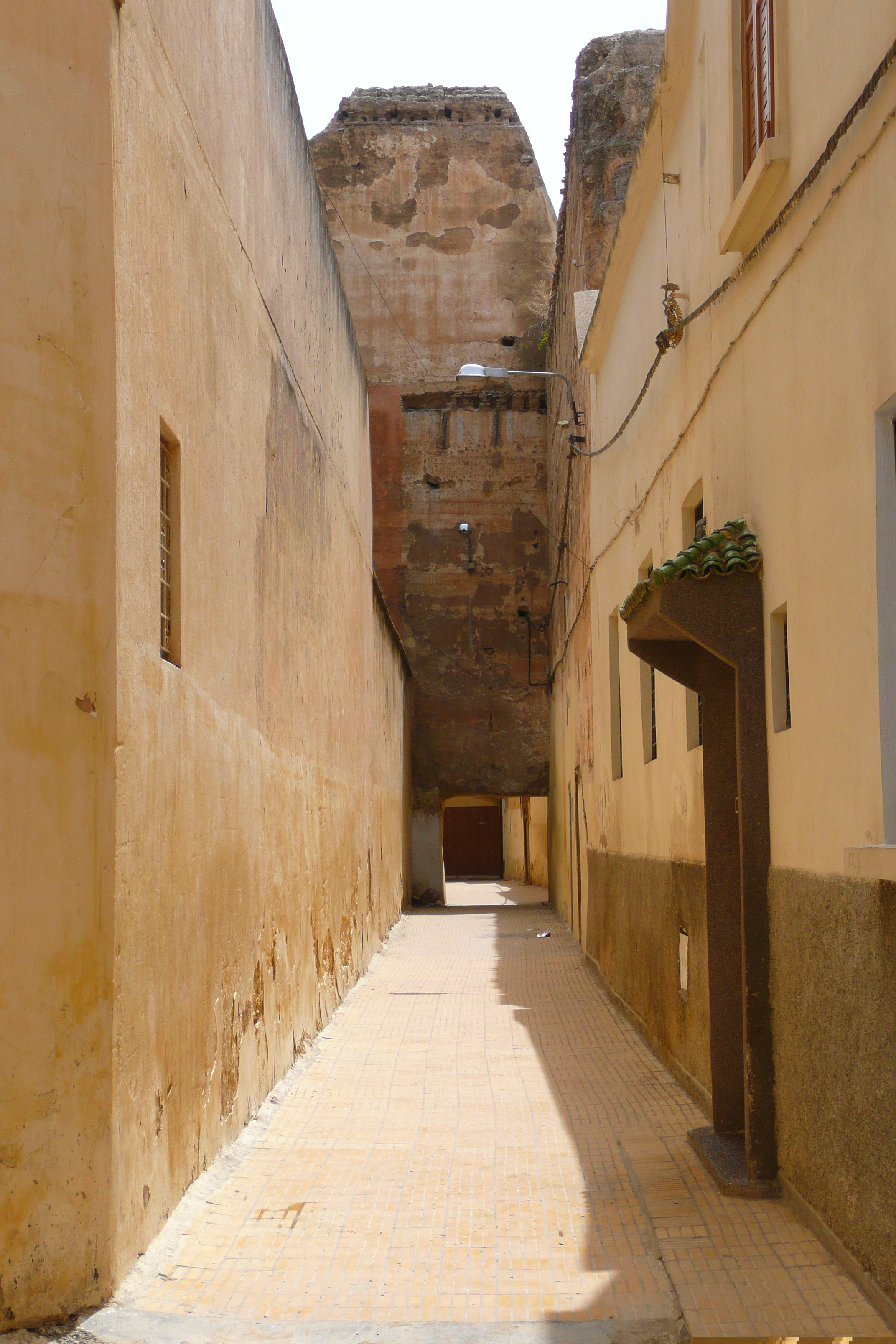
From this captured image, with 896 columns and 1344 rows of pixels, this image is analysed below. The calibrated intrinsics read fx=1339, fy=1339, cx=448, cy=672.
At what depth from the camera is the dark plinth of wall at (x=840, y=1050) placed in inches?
157

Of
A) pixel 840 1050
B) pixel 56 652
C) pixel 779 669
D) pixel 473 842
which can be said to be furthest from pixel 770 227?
pixel 473 842

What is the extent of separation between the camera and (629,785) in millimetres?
10367

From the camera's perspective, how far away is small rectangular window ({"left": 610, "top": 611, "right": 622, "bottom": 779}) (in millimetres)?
11594

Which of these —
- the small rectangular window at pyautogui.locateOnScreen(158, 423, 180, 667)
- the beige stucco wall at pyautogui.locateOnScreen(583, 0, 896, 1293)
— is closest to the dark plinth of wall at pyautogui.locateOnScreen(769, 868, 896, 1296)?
the beige stucco wall at pyautogui.locateOnScreen(583, 0, 896, 1293)

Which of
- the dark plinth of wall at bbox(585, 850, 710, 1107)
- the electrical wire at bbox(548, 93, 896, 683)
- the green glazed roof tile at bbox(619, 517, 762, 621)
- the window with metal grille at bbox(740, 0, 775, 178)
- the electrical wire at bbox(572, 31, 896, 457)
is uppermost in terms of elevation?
the window with metal grille at bbox(740, 0, 775, 178)

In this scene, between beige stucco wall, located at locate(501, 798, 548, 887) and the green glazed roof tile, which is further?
beige stucco wall, located at locate(501, 798, 548, 887)

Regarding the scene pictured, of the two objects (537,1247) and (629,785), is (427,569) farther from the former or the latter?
(537,1247)

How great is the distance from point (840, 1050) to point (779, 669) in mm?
1678

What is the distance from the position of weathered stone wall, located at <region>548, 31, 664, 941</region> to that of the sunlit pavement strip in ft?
21.3

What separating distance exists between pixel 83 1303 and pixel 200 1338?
0.39m

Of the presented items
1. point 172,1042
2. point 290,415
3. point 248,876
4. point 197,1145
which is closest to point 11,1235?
point 172,1042

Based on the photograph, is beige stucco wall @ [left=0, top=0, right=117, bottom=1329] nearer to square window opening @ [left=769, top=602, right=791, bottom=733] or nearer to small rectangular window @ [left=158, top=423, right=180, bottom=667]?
small rectangular window @ [left=158, top=423, right=180, bottom=667]

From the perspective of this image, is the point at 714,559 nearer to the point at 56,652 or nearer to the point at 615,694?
the point at 56,652

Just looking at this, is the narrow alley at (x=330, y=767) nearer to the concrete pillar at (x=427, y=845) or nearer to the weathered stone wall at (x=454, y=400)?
the concrete pillar at (x=427, y=845)
